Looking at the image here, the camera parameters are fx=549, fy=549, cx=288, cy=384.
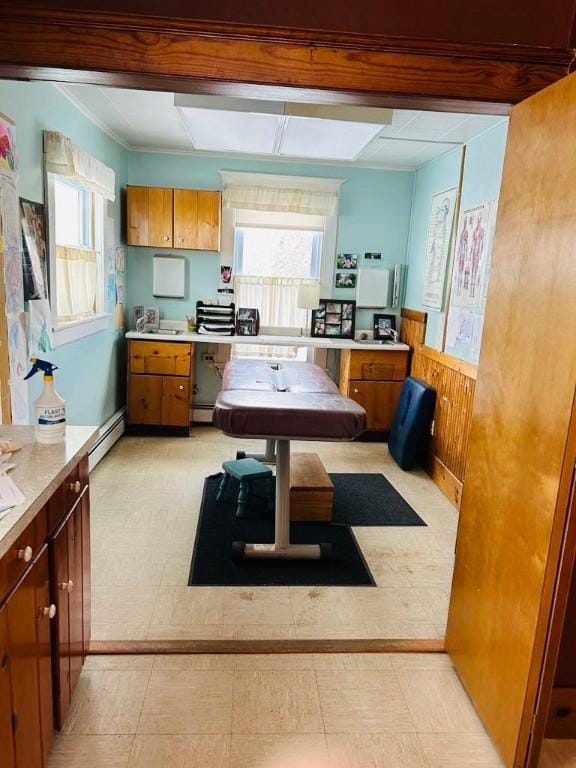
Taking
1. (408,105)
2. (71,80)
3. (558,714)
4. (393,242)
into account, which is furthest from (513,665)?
(393,242)

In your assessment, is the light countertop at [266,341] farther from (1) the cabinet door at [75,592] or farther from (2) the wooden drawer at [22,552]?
(2) the wooden drawer at [22,552]

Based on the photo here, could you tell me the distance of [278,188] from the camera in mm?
5031

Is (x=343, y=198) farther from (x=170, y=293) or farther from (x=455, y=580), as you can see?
(x=455, y=580)

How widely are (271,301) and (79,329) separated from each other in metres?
2.10

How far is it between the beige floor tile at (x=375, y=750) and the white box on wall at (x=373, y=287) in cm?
397

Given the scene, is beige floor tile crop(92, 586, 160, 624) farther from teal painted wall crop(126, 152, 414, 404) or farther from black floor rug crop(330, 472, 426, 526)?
teal painted wall crop(126, 152, 414, 404)

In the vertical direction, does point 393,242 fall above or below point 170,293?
above

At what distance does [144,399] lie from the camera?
15.9 feet

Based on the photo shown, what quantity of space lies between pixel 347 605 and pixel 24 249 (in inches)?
90.4

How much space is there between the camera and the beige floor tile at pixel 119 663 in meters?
2.06

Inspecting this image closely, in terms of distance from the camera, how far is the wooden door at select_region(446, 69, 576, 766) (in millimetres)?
1456

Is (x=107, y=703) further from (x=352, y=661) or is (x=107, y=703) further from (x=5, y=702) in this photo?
(x=352, y=661)

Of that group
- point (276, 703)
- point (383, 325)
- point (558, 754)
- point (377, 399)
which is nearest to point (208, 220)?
point (383, 325)

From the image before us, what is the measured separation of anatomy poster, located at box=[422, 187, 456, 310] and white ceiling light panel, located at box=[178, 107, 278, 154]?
1420 mm
